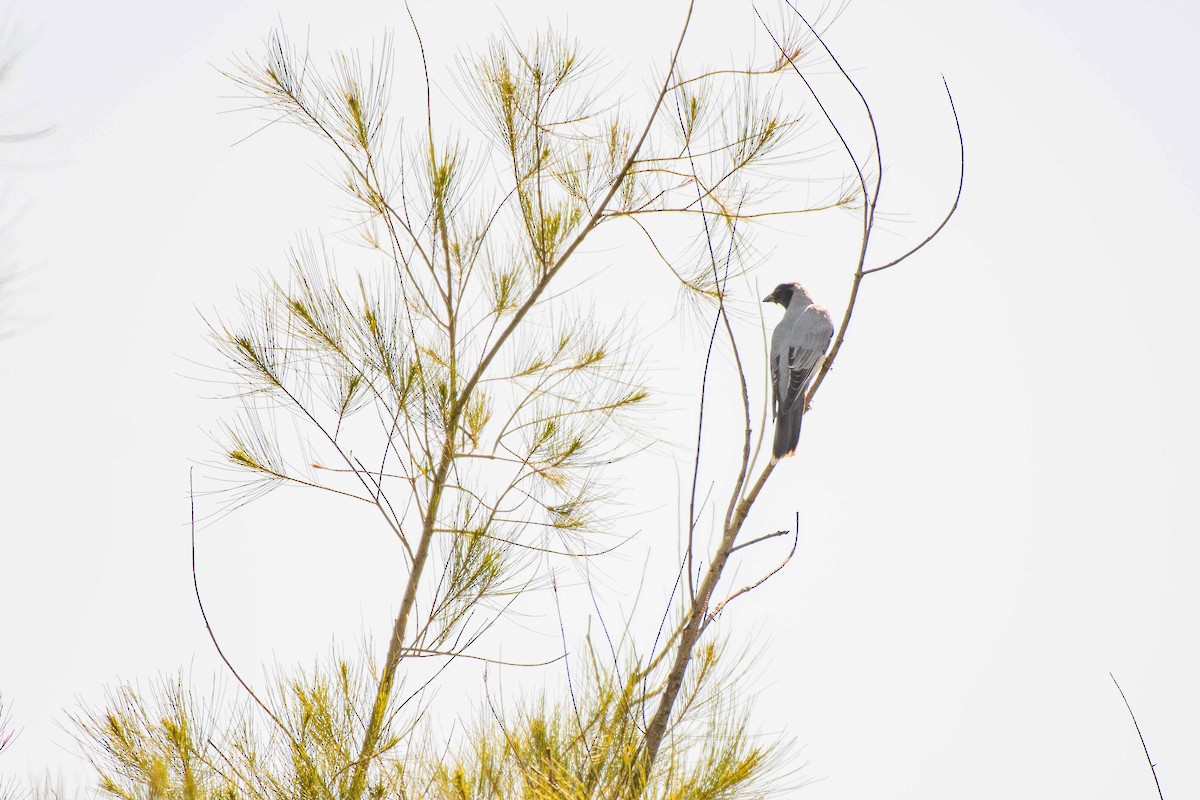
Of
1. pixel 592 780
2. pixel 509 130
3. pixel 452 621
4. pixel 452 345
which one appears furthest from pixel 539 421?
pixel 592 780

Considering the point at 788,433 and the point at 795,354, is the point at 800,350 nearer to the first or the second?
the point at 795,354

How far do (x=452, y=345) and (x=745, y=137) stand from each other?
0.84m

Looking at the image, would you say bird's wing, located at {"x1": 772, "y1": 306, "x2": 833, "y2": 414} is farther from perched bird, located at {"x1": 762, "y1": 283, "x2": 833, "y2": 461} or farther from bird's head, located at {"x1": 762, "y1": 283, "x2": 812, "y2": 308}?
bird's head, located at {"x1": 762, "y1": 283, "x2": 812, "y2": 308}

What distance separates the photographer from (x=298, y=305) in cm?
232

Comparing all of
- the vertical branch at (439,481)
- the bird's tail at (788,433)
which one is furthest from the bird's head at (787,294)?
the vertical branch at (439,481)

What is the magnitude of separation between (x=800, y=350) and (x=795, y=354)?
0.03 meters

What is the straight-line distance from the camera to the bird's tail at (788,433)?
3.29 m

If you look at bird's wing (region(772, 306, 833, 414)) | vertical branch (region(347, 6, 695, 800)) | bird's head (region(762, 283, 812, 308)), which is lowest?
vertical branch (region(347, 6, 695, 800))

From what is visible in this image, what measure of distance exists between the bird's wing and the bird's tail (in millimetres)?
197

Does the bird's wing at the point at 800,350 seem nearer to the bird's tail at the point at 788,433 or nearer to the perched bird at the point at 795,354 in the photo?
the perched bird at the point at 795,354

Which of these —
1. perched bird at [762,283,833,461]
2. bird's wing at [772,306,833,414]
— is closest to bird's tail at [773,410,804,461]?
perched bird at [762,283,833,461]

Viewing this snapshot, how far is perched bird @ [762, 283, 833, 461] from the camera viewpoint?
3340 mm

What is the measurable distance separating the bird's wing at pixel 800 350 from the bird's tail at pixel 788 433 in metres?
0.20

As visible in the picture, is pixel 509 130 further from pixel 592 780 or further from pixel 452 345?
pixel 592 780
